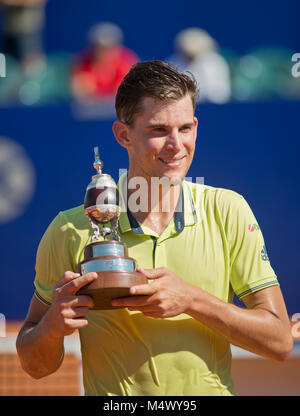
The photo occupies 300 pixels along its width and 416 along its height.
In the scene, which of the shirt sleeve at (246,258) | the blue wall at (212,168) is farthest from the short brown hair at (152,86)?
the blue wall at (212,168)

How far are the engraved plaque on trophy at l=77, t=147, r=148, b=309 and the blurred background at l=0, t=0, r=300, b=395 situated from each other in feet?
11.4

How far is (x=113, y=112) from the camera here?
5.82 m

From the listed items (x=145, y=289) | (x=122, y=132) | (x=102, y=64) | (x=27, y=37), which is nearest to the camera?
(x=145, y=289)

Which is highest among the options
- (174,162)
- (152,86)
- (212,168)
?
(212,168)

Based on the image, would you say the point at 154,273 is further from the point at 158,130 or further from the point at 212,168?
the point at 212,168

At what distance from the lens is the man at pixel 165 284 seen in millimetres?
2047

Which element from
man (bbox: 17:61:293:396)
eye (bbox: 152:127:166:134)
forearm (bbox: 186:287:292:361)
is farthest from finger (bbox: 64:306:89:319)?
eye (bbox: 152:127:166:134)

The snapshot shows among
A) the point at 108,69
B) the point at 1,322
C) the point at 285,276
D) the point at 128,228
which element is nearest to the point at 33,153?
the point at 108,69

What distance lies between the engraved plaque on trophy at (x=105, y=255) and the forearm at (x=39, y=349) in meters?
0.20

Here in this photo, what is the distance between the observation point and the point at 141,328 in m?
2.13

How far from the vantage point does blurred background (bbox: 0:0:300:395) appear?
5.74 m

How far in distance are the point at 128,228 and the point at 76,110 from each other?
12.2 feet

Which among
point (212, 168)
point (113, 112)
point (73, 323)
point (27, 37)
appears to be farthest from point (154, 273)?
point (27, 37)

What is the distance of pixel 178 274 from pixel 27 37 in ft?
14.3
